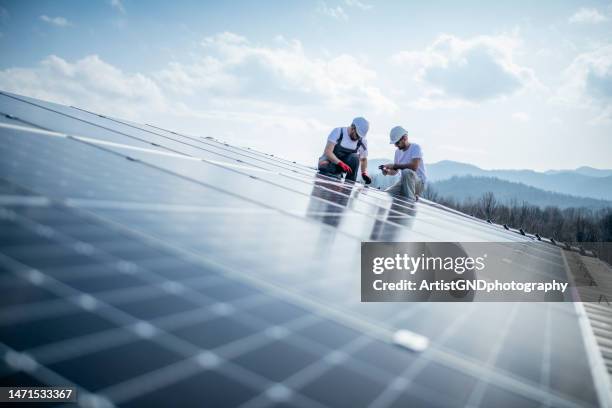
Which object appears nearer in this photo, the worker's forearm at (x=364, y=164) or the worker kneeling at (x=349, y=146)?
the worker kneeling at (x=349, y=146)

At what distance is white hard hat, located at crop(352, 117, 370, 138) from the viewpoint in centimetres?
1130

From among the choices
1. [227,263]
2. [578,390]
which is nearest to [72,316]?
[227,263]

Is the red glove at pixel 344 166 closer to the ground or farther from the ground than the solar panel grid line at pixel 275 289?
farther from the ground

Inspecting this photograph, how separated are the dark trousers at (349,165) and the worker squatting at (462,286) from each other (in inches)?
311

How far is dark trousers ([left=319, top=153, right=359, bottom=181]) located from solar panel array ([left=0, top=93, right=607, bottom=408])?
8.87 metres

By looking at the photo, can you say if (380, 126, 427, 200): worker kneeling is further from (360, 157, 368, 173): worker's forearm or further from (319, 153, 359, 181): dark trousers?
(360, 157, 368, 173): worker's forearm

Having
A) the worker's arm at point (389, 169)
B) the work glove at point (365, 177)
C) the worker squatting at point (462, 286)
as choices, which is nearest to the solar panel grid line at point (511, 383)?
the worker squatting at point (462, 286)

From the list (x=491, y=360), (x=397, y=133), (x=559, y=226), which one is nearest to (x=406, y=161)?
(x=397, y=133)

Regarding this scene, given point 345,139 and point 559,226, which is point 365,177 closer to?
point 345,139

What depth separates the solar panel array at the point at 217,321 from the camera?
129 centimetres

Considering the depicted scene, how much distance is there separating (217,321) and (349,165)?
1098 cm

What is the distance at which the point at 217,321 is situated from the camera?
1.70 metres

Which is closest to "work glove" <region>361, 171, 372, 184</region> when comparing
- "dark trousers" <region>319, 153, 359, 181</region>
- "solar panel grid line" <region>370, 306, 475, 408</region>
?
"dark trousers" <region>319, 153, 359, 181</region>

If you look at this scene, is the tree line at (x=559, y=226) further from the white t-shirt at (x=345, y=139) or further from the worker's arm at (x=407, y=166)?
the worker's arm at (x=407, y=166)
